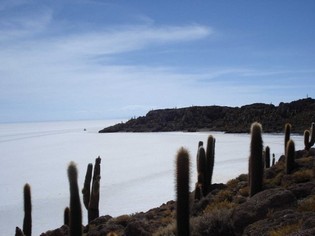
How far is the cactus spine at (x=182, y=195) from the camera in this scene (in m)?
9.62

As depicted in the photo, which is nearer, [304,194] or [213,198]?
[304,194]

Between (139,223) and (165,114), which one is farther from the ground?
(165,114)

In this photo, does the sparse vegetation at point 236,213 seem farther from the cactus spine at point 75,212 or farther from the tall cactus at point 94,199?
the tall cactus at point 94,199

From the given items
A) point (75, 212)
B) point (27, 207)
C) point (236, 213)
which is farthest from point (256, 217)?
point (27, 207)

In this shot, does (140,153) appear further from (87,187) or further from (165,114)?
(165,114)

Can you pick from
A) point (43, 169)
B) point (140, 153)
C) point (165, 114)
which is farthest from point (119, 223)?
point (165, 114)

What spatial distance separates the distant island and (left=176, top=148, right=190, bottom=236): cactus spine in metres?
65.0

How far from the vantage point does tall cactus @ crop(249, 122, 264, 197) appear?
1388 centimetres

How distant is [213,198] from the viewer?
52.7 feet

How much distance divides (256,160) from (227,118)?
283ft

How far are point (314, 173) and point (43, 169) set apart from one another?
90.4ft

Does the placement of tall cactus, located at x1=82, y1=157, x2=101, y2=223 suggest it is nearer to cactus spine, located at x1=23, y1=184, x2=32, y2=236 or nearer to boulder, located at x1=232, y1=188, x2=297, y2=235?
cactus spine, located at x1=23, y1=184, x2=32, y2=236

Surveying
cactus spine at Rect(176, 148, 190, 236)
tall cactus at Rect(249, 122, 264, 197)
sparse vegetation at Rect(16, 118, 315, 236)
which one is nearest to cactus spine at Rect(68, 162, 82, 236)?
sparse vegetation at Rect(16, 118, 315, 236)

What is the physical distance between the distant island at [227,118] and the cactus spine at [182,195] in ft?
213
